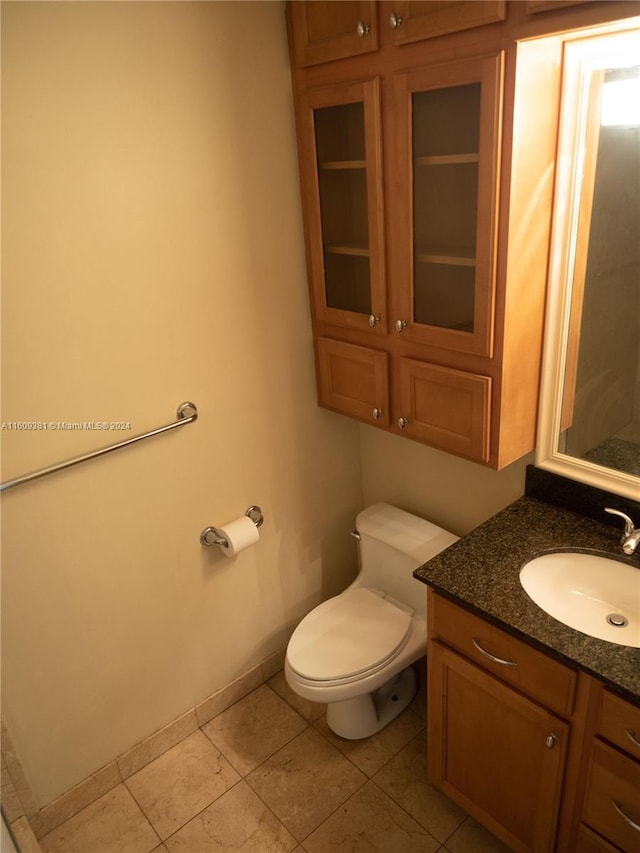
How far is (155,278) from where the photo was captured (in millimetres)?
1622

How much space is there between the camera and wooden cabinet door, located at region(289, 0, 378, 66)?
147cm

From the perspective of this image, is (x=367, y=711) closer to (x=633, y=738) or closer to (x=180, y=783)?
(x=180, y=783)

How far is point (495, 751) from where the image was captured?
1535 mm

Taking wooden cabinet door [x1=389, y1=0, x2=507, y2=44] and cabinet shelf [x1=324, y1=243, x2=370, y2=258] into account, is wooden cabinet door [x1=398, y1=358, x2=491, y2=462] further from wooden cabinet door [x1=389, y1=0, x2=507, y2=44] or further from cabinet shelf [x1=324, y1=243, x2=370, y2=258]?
wooden cabinet door [x1=389, y1=0, x2=507, y2=44]

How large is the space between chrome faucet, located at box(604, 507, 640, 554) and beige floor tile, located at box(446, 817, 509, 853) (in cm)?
94

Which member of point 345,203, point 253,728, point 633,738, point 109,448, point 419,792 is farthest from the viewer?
point 253,728

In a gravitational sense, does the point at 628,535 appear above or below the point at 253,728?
above

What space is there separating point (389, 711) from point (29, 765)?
1.14 meters

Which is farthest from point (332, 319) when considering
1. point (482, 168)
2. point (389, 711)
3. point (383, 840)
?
point (383, 840)

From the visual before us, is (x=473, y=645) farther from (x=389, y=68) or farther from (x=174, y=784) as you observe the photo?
(x=389, y=68)

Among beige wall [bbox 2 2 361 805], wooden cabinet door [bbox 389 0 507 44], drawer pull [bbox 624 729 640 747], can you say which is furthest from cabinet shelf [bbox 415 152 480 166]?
drawer pull [bbox 624 729 640 747]

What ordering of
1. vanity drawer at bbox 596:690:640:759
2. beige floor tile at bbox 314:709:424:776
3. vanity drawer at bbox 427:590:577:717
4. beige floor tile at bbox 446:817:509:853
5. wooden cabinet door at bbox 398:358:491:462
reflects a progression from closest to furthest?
vanity drawer at bbox 596:690:640:759, vanity drawer at bbox 427:590:577:717, wooden cabinet door at bbox 398:358:491:462, beige floor tile at bbox 446:817:509:853, beige floor tile at bbox 314:709:424:776

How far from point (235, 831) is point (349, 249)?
1.76m

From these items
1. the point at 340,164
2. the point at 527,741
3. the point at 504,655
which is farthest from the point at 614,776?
the point at 340,164
